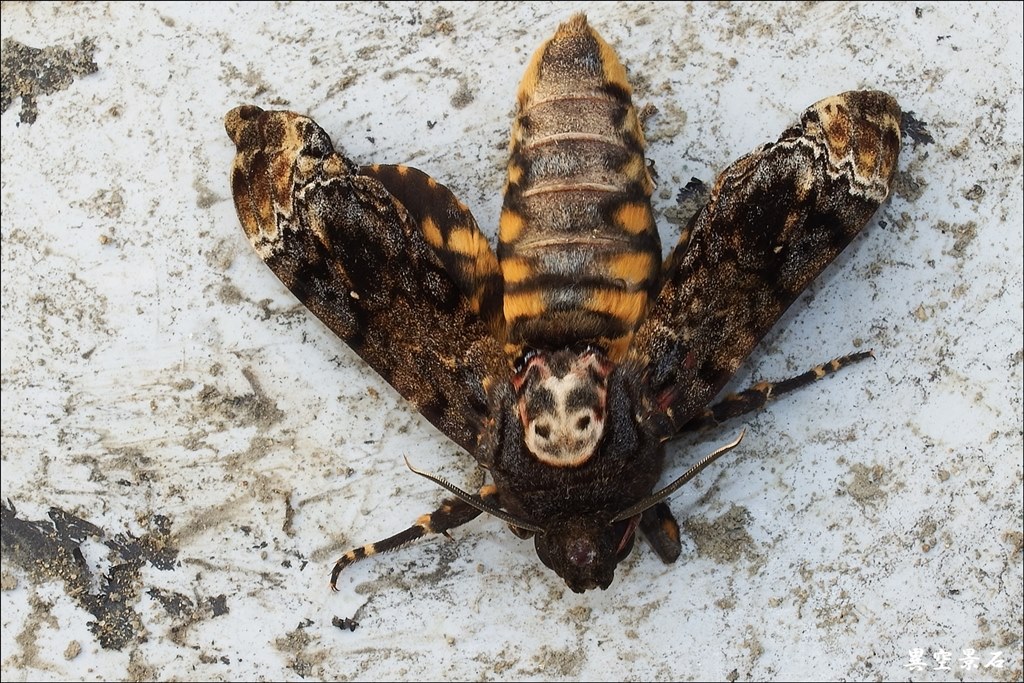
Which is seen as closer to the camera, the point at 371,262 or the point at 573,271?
the point at 573,271

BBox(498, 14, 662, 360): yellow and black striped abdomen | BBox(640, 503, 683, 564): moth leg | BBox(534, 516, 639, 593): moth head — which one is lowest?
BBox(640, 503, 683, 564): moth leg

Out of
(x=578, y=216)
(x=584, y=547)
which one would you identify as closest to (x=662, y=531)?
(x=584, y=547)

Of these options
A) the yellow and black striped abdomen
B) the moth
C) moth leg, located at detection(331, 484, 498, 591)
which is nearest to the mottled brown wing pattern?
the moth

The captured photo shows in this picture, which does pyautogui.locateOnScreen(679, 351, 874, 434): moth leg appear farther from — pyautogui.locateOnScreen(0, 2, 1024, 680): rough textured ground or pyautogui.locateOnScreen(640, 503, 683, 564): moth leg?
pyautogui.locateOnScreen(640, 503, 683, 564): moth leg

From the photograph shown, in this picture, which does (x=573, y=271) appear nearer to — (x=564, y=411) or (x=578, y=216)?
(x=578, y=216)

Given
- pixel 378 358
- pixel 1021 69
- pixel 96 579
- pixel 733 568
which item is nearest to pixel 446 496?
pixel 378 358

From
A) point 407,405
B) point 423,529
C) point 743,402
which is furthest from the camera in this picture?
point 407,405
